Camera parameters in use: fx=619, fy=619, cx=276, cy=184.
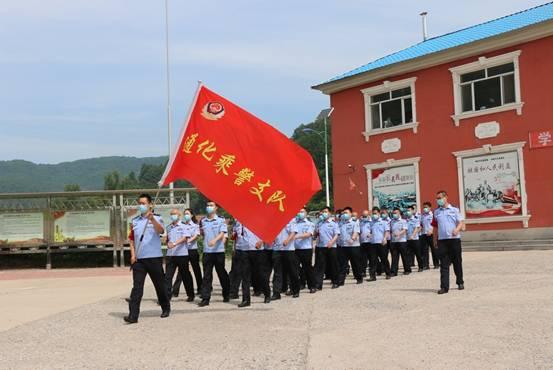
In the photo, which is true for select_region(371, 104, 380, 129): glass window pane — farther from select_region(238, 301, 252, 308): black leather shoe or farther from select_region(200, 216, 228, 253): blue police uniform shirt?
select_region(238, 301, 252, 308): black leather shoe

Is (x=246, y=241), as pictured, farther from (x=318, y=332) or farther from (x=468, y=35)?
(x=468, y=35)

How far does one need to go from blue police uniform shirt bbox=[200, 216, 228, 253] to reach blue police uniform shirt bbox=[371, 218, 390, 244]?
4.57 metres

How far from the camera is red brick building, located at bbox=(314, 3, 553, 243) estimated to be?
19.1m

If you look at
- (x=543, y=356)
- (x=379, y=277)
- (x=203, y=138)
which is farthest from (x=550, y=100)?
(x=543, y=356)

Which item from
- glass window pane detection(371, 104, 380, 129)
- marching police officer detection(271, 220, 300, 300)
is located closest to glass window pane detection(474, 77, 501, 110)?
glass window pane detection(371, 104, 380, 129)

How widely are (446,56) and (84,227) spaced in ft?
45.8

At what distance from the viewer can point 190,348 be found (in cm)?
680

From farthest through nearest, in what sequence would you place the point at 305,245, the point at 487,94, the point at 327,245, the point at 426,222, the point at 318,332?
1. the point at 487,94
2. the point at 426,222
3. the point at 327,245
4. the point at 305,245
5. the point at 318,332

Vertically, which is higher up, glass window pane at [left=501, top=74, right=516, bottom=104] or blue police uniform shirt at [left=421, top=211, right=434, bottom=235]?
glass window pane at [left=501, top=74, right=516, bottom=104]

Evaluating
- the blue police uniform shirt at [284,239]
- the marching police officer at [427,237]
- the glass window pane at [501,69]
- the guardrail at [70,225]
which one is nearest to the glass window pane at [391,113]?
the glass window pane at [501,69]

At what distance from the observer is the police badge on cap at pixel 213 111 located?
9438mm

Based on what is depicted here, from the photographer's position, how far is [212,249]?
10.5 metres

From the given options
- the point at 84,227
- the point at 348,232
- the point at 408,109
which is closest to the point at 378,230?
the point at 348,232

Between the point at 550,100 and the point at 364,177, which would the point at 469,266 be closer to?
the point at 550,100
